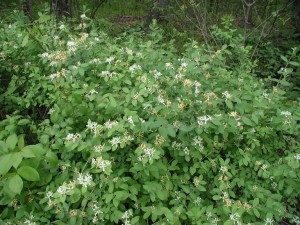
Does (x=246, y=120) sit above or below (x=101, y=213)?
above

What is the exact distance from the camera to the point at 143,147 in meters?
1.97

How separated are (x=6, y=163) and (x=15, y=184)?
0.12 m

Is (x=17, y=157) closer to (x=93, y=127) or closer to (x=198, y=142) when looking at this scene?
(x=93, y=127)

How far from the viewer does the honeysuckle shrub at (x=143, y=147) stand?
77.7 inches

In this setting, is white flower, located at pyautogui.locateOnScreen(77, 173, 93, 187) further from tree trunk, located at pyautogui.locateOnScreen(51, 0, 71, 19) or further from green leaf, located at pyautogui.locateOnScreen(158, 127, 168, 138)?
tree trunk, located at pyautogui.locateOnScreen(51, 0, 71, 19)

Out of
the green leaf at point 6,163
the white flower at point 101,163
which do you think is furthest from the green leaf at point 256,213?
the green leaf at point 6,163

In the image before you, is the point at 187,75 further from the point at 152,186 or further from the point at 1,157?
the point at 1,157

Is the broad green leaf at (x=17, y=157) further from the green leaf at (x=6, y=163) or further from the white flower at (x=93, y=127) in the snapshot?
the white flower at (x=93, y=127)

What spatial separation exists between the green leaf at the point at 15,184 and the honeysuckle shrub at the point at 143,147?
0.01m

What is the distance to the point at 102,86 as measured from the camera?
8.61 feet

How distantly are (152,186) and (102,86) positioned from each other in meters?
1.04

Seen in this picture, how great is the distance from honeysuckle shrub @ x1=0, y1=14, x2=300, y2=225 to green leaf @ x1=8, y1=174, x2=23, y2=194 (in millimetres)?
10

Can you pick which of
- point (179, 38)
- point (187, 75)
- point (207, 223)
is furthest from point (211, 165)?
point (179, 38)

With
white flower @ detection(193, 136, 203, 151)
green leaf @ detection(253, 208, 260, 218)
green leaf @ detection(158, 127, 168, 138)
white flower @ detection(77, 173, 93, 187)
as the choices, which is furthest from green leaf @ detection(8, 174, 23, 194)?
green leaf @ detection(253, 208, 260, 218)
